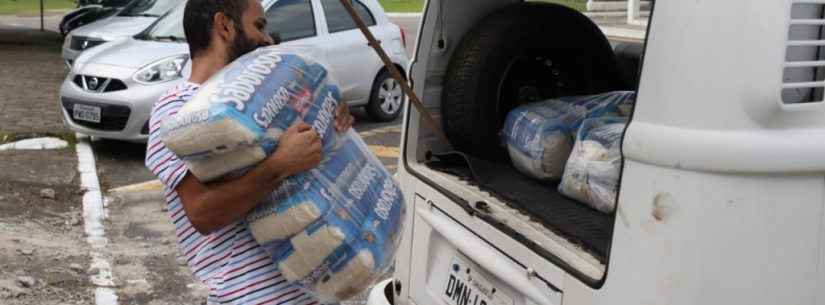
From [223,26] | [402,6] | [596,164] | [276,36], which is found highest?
[223,26]

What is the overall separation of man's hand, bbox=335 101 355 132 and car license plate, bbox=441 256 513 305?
2.04 ft

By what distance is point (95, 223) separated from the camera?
6145 millimetres

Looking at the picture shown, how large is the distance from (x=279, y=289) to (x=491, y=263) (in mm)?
619

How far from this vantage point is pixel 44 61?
15953 mm

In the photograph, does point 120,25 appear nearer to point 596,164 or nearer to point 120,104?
point 120,104

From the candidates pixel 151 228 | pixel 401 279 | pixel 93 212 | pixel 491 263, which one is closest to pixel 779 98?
pixel 491 263

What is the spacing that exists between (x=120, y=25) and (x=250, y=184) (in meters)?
9.84

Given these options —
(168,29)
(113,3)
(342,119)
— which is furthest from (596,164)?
(113,3)

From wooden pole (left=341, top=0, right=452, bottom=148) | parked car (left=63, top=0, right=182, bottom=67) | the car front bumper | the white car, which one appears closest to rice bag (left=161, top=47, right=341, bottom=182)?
wooden pole (left=341, top=0, right=452, bottom=148)

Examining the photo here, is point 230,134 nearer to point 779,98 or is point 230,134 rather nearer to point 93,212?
point 779,98

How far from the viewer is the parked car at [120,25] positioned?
35.9 feet

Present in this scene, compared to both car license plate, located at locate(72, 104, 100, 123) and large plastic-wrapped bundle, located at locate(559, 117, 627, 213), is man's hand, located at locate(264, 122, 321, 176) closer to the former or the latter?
large plastic-wrapped bundle, located at locate(559, 117, 627, 213)

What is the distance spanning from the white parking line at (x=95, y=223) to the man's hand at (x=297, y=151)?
2.96 meters

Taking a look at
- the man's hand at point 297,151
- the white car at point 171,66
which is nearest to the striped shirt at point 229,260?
the man's hand at point 297,151
